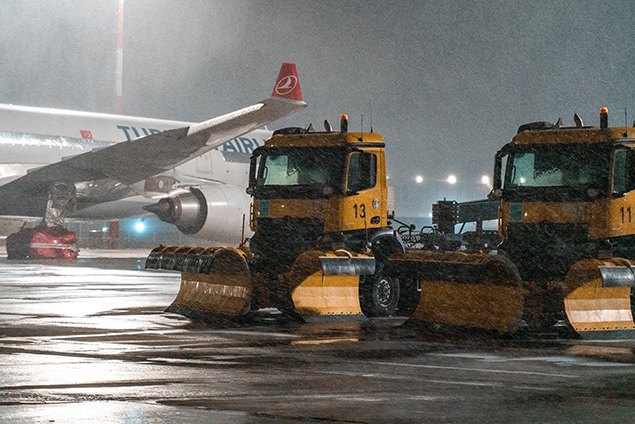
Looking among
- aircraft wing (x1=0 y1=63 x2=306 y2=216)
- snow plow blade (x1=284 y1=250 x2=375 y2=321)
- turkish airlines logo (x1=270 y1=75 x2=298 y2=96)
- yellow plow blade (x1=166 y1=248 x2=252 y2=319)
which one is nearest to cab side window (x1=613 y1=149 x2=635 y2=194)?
snow plow blade (x1=284 y1=250 x2=375 y2=321)

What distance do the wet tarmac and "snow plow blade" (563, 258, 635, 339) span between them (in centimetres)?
37

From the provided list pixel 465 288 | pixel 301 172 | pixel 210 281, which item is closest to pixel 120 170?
pixel 210 281

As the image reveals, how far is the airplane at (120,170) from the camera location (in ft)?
88.2

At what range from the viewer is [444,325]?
1259 cm

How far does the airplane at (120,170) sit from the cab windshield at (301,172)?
9.42 metres

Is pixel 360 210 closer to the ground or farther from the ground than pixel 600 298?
farther from the ground

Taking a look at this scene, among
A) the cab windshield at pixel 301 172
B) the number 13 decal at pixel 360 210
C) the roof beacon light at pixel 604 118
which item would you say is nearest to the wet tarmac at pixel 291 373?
the number 13 decal at pixel 360 210

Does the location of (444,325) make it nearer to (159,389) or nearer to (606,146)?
(606,146)

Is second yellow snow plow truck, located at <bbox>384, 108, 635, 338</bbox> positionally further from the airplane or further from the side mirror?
the airplane

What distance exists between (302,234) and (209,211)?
12.7 meters

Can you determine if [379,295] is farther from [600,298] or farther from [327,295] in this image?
[600,298]

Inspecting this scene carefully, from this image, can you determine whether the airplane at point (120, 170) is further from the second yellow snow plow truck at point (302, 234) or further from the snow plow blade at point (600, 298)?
the snow plow blade at point (600, 298)

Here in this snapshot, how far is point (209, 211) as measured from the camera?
27.0 metres

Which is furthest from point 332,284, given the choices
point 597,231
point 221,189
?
point 221,189
